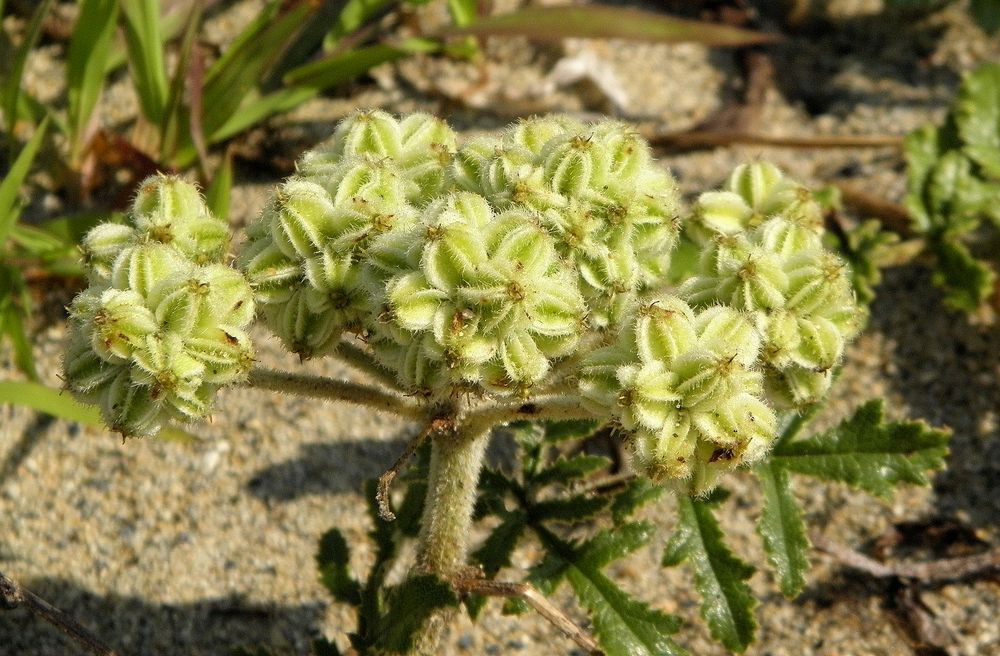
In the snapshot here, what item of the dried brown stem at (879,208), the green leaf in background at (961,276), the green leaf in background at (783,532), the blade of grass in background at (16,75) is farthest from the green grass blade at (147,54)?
the green leaf in background at (961,276)

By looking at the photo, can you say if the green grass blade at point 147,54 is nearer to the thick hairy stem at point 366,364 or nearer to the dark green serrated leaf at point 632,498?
the thick hairy stem at point 366,364

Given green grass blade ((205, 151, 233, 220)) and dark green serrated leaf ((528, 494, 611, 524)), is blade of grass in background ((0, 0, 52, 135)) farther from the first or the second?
dark green serrated leaf ((528, 494, 611, 524))

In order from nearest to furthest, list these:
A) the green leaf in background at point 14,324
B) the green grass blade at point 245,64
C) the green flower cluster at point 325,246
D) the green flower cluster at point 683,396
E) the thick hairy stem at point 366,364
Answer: the green flower cluster at point 683,396, the green flower cluster at point 325,246, the thick hairy stem at point 366,364, the green leaf in background at point 14,324, the green grass blade at point 245,64

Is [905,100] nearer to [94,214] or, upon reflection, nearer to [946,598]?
[946,598]

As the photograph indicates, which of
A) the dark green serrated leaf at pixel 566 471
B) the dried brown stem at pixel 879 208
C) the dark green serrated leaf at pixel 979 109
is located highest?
the dark green serrated leaf at pixel 979 109

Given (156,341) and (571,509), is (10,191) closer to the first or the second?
(156,341)

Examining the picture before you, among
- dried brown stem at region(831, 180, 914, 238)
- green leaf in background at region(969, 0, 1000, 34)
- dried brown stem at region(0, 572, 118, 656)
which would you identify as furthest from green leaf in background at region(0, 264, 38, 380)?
green leaf in background at region(969, 0, 1000, 34)
